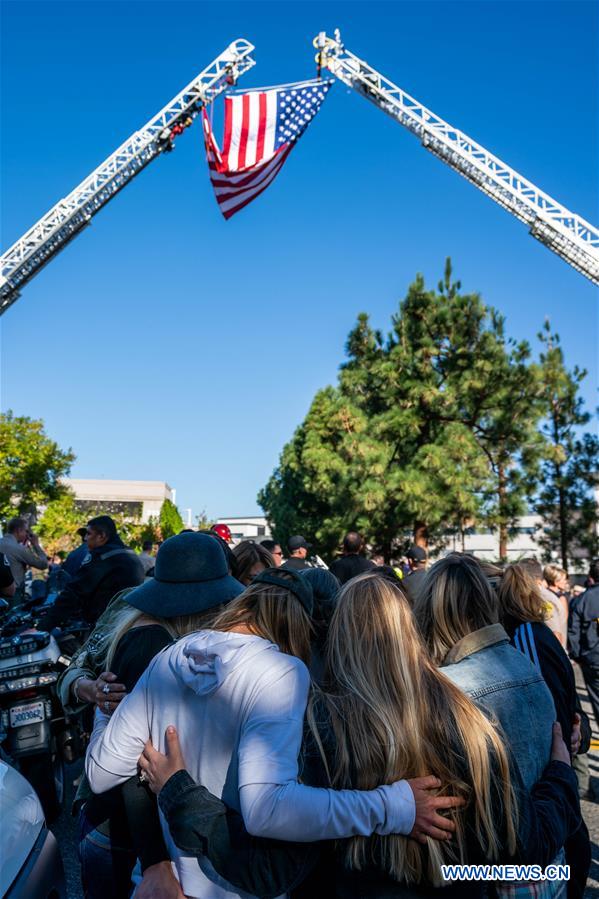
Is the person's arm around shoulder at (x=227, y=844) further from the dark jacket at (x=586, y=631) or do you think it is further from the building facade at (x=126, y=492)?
the building facade at (x=126, y=492)

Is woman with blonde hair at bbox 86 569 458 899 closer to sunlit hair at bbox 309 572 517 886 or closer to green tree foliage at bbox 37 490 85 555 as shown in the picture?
sunlit hair at bbox 309 572 517 886

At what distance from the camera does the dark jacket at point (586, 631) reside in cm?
623

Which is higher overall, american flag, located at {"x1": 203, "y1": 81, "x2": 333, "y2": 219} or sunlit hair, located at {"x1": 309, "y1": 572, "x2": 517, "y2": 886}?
american flag, located at {"x1": 203, "y1": 81, "x2": 333, "y2": 219}

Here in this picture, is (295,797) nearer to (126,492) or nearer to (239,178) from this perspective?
(239,178)

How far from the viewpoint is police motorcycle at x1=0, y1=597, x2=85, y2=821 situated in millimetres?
4445

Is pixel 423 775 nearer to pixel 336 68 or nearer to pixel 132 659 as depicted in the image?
pixel 132 659

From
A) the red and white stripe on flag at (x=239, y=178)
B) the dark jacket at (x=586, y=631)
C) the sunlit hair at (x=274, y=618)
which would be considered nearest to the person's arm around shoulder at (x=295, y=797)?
the sunlit hair at (x=274, y=618)

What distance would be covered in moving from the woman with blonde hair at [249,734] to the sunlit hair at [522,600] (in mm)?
1787

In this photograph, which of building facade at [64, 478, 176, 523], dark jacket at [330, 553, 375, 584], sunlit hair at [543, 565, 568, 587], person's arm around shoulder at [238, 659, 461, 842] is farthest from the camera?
building facade at [64, 478, 176, 523]

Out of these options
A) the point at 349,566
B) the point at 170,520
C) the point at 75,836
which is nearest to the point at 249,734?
the point at 75,836

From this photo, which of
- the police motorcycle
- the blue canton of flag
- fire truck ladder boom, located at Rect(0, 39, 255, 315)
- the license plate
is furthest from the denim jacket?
fire truck ladder boom, located at Rect(0, 39, 255, 315)

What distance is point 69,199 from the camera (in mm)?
19609

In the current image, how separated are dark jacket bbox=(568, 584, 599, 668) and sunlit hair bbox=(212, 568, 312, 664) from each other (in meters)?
4.97

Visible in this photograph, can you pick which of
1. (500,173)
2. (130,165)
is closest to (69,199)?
(130,165)
